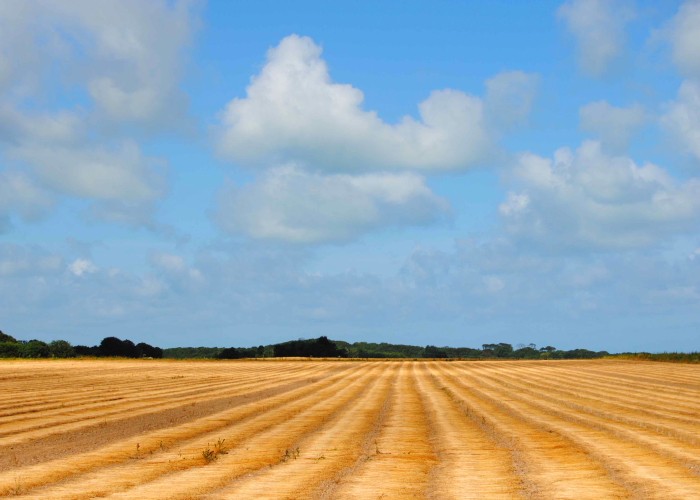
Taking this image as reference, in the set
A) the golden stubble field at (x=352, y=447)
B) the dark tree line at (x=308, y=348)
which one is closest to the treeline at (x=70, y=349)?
the dark tree line at (x=308, y=348)

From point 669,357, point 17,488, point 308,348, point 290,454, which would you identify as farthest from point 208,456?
point 308,348

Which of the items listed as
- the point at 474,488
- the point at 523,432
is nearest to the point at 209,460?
the point at 474,488

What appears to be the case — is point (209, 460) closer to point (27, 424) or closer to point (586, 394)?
point (27, 424)

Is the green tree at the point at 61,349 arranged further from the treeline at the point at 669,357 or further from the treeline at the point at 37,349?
the treeline at the point at 669,357

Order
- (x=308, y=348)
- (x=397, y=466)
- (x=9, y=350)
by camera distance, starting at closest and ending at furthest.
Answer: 1. (x=397, y=466)
2. (x=9, y=350)
3. (x=308, y=348)

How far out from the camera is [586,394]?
970 inches

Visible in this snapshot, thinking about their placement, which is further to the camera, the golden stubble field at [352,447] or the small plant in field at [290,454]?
the small plant in field at [290,454]

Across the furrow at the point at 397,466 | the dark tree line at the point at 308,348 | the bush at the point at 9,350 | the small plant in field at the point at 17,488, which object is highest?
the dark tree line at the point at 308,348

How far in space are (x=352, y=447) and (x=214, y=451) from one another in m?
2.15

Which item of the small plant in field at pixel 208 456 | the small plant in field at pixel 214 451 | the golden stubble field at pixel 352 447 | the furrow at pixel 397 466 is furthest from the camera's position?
the small plant in field at pixel 214 451

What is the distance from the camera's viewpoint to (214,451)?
1204cm

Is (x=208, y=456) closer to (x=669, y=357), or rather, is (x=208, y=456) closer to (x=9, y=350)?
(x=669, y=357)

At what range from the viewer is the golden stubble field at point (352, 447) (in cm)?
892

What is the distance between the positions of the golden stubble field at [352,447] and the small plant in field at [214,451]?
51 mm
